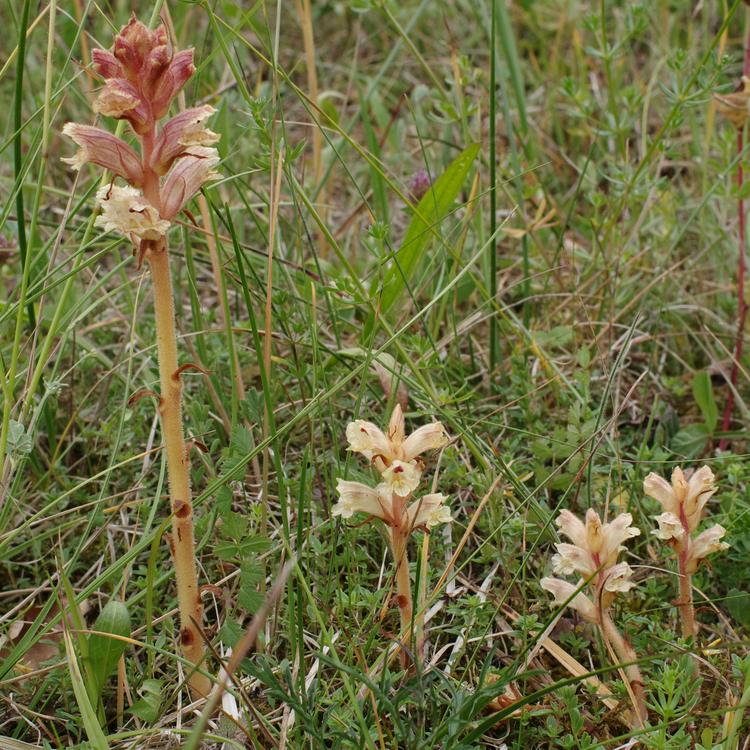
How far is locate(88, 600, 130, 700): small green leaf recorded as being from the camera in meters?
1.68

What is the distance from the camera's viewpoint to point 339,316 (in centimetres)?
249

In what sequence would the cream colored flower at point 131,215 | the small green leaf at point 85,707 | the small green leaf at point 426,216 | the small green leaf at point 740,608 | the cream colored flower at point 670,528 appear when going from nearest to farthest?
the cream colored flower at point 131,215 → the small green leaf at point 85,707 → the cream colored flower at point 670,528 → the small green leaf at point 740,608 → the small green leaf at point 426,216

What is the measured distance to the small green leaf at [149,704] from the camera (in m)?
1.71

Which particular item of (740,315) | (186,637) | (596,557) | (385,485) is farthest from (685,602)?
(740,315)

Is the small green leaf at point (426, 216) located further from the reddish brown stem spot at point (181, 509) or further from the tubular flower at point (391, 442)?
the reddish brown stem spot at point (181, 509)

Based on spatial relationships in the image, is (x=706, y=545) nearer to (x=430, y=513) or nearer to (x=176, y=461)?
(x=430, y=513)

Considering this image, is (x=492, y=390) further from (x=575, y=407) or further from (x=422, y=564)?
(x=422, y=564)

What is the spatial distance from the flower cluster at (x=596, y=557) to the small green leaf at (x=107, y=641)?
75 centimetres

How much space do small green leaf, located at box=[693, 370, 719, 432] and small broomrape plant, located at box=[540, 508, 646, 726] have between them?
0.80 metres

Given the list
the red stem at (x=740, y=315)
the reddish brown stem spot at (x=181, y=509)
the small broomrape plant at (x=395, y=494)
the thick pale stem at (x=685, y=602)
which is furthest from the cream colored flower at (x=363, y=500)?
the red stem at (x=740, y=315)

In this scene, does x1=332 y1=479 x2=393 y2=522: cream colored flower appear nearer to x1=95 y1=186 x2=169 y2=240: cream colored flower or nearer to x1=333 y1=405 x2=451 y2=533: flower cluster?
x1=333 y1=405 x2=451 y2=533: flower cluster

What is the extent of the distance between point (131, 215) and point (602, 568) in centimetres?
94

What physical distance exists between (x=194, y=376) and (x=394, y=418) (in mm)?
968

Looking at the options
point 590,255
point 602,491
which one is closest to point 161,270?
point 602,491
